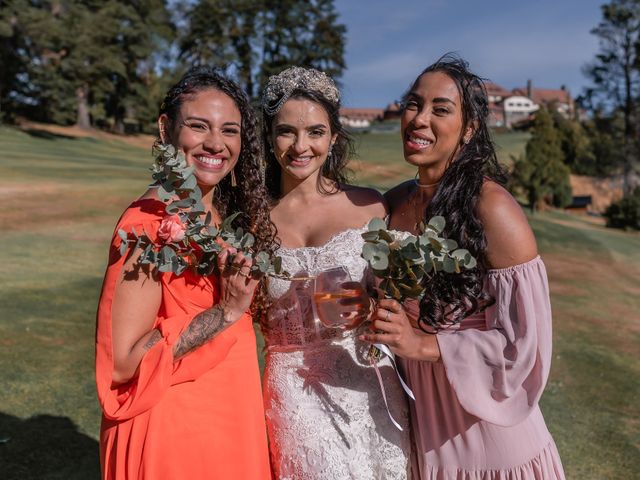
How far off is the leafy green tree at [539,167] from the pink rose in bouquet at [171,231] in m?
24.3

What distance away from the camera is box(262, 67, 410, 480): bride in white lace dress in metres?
3.01

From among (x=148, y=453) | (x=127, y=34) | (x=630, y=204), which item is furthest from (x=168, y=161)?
(x=127, y=34)

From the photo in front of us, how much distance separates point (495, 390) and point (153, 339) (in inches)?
59.8

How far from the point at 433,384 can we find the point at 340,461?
60 centimetres

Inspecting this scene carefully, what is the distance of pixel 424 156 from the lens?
9.79 ft

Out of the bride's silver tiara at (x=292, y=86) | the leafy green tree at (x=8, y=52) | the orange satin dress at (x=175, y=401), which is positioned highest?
the leafy green tree at (x=8, y=52)

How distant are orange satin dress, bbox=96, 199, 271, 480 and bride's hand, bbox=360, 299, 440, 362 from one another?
0.67 meters

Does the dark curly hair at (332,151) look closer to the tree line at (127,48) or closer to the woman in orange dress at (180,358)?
the woman in orange dress at (180,358)

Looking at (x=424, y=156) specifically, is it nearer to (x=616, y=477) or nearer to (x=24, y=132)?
(x=616, y=477)

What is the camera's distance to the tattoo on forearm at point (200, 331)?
2.60 meters

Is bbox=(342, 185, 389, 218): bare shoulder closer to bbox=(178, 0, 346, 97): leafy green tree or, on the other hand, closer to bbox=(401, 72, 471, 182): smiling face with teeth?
bbox=(401, 72, 471, 182): smiling face with teeth

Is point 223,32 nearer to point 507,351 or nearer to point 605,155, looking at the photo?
point 605,155

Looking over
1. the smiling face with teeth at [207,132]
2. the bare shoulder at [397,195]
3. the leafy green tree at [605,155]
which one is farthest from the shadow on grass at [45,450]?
the leafy green tree at [605,155]

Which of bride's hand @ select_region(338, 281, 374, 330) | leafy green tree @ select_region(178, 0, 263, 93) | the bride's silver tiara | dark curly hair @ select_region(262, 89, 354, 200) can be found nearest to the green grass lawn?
dark curly hair @ select_region(262, 89, 354, 200)
